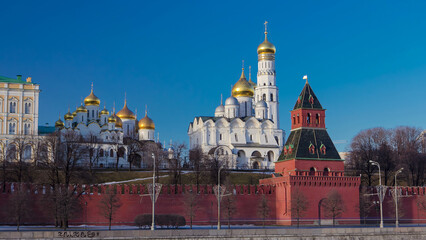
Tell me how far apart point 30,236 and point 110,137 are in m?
59.1

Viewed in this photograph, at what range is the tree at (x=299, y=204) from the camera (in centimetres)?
5522

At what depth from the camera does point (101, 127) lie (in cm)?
9706

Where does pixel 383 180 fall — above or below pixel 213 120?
below

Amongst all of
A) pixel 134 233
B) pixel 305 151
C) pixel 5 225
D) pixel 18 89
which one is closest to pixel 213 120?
pixel 18 89

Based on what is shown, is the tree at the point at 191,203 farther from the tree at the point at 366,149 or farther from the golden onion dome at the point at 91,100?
the golden onion dome at the point at 91,100

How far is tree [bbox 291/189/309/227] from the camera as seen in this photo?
55219 mm

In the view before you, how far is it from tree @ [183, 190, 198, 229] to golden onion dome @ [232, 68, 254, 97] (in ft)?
158

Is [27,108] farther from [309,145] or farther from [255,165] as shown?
[309,145]

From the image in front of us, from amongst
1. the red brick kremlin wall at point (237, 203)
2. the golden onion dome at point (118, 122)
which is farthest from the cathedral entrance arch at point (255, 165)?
the red brick kremlin wall at point (237, 203)

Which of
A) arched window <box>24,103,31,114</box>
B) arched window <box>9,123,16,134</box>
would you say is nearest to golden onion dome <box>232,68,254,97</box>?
arched window <box>24,103,31,114</box>

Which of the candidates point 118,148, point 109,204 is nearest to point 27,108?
point 118,148

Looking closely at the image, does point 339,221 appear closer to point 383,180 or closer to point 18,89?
point 383,180

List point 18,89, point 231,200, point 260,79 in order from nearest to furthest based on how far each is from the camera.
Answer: point 231,200, point 18,89, point 260,79

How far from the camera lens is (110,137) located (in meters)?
96.4
